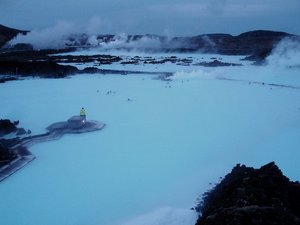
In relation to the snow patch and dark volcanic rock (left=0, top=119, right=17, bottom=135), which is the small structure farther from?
the snow patch

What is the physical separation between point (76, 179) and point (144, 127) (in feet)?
11.8

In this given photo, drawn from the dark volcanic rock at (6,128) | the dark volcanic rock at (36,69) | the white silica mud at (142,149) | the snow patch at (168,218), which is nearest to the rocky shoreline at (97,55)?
the dark volcanic rock at (36,69)

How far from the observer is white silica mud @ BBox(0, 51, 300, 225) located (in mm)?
5457

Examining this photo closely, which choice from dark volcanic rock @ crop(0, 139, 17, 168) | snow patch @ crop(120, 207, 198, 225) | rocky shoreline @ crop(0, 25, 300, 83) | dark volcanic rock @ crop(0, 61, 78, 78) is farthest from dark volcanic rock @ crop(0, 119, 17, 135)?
dark volcanic rock @ crop(0, 61, 78, 78)

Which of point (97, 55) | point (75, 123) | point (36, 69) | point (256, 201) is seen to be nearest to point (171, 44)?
point (97, 55)

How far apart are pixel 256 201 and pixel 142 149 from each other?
166 inches

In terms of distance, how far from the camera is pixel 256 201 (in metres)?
3.97

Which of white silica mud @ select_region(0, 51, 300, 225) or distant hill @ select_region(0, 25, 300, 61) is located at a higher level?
distant hill @ select_region(0, 25, 300, 61)

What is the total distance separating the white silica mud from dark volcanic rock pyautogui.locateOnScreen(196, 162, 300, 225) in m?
0.76

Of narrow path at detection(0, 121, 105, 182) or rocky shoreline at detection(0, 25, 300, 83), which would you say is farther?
rocky shoreline at detection(0, 25, 300, 83)

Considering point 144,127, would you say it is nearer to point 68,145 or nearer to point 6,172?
point 68,145

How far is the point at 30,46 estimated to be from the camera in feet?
128

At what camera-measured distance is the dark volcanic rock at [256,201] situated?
352cm

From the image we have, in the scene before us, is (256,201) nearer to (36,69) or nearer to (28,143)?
(28,143)
